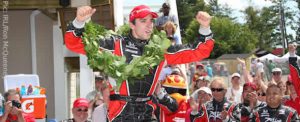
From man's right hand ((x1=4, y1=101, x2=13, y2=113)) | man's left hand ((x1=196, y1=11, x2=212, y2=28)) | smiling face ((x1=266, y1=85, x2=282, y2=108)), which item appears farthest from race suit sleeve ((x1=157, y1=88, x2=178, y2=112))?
man's right hand ((x1=4, y1=101, x2=13, y2=113))

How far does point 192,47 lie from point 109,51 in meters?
0.82

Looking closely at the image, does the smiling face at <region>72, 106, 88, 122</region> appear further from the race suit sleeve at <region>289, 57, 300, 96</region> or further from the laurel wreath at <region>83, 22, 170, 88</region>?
the race suit sleeve at <region>289, 57, 300, 96</region>

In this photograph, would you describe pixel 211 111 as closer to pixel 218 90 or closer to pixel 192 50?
pixel 218 90

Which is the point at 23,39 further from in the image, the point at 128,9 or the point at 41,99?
the point at 41,99

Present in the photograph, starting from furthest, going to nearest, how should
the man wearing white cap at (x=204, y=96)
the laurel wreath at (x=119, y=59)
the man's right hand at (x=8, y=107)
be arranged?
the man wearing white cap at (x=204, y=96) → the man's right hand at (x=8, y=107) → the laurel wreath at (x=119, y=59)

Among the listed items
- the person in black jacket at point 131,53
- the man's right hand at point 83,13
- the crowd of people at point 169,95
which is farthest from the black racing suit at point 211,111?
the man's right hand at point 83,13

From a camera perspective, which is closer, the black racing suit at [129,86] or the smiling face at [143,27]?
the black racing suit at [129,86]

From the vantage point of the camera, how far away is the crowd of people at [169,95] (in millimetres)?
5645

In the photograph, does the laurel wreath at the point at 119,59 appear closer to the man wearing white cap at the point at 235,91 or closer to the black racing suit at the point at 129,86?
the black racing suit at the point at 129,86

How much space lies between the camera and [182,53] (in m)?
6.00

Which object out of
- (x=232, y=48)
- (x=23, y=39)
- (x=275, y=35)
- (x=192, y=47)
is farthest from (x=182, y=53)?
(x=275, y=35)

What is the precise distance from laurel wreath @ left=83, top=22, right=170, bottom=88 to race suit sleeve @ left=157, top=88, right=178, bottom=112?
53 cm

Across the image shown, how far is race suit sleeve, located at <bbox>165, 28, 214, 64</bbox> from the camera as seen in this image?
19.7 feet

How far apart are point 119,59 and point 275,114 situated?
2.78 m
